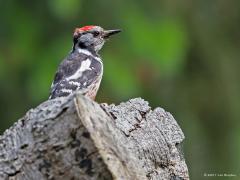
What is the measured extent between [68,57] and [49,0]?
0.70 metres

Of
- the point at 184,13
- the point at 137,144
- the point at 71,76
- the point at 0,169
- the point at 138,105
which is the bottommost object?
the point at 0,169

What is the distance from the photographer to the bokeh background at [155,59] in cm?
714

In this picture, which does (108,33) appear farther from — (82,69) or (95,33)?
(82,69)

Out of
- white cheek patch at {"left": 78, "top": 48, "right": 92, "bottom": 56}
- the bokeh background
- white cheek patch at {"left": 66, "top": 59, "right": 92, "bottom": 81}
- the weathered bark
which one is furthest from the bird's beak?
the weathered bark

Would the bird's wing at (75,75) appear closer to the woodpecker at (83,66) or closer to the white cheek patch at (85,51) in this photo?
the woodpecker at (83,66)

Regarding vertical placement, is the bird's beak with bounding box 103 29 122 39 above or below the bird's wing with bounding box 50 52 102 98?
above

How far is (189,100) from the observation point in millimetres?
8312

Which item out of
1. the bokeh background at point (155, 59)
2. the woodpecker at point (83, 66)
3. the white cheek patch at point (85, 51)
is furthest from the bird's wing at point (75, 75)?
the bokeh background at point (155, 59)

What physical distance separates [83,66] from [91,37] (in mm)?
618

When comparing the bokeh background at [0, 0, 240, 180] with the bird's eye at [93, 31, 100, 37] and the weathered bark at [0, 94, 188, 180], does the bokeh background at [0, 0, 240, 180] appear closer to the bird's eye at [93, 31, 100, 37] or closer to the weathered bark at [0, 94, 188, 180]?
the bird's eye at [93, 31, 100, 37]

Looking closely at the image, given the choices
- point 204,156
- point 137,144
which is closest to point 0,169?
point 137,144

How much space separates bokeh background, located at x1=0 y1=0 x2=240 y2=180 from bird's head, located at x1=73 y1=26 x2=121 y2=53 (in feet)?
0.66

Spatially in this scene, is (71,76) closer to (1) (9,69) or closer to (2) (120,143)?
(1) (9,69)

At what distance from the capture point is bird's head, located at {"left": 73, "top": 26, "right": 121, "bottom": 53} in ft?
22.2
